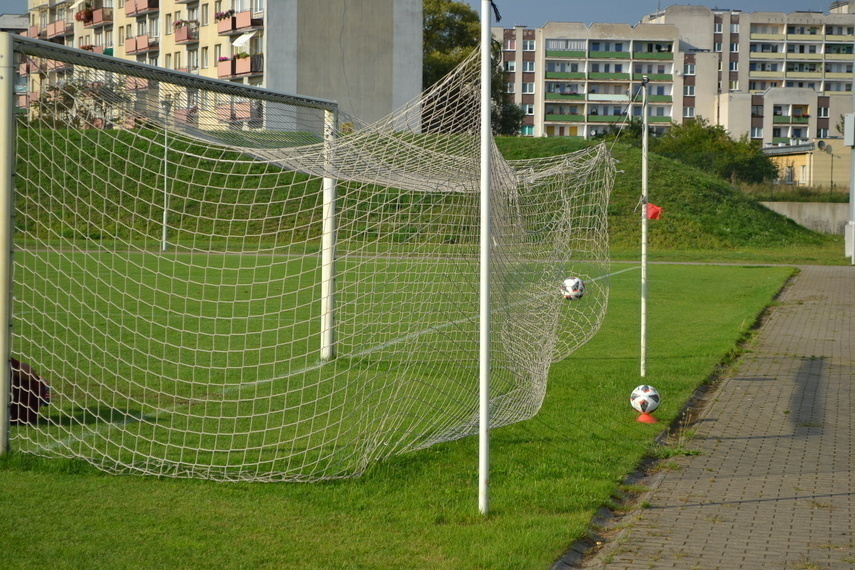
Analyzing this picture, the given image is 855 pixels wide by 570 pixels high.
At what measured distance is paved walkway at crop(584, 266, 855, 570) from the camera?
4668mm

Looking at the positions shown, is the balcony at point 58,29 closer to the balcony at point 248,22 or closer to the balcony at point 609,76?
the balcony at point 248,22

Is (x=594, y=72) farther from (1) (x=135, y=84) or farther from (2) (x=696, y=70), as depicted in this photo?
(1) (x=135, y=84)

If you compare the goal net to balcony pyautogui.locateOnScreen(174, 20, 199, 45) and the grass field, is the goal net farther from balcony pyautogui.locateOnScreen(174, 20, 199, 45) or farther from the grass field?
balcony pyautogui.locateOnScreen(174, 20, 199, 45)

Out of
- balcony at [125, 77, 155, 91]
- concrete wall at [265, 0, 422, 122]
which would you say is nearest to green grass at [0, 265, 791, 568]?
balcony at [125, 77, 155, 91]

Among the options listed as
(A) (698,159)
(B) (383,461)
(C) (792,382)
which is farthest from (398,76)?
(B) (383,461)

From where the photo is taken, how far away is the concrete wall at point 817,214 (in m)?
38.3

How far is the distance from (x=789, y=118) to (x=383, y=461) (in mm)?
93236

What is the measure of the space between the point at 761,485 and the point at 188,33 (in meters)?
47.8

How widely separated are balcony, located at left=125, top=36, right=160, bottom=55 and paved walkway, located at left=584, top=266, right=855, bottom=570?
1899 inches

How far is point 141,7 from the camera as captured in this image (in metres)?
53.6

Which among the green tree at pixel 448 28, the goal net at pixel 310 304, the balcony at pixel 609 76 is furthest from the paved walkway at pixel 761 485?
the balcony at pixel 609 76

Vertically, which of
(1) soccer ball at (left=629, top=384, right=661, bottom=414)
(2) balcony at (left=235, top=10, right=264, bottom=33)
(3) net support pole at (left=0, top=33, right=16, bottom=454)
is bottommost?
(1) soccer ball at (left=629, top=384, right=661, bottom=414)

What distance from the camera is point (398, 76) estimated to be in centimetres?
4281

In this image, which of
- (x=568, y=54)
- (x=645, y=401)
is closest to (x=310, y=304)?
(x=645, y=401)
